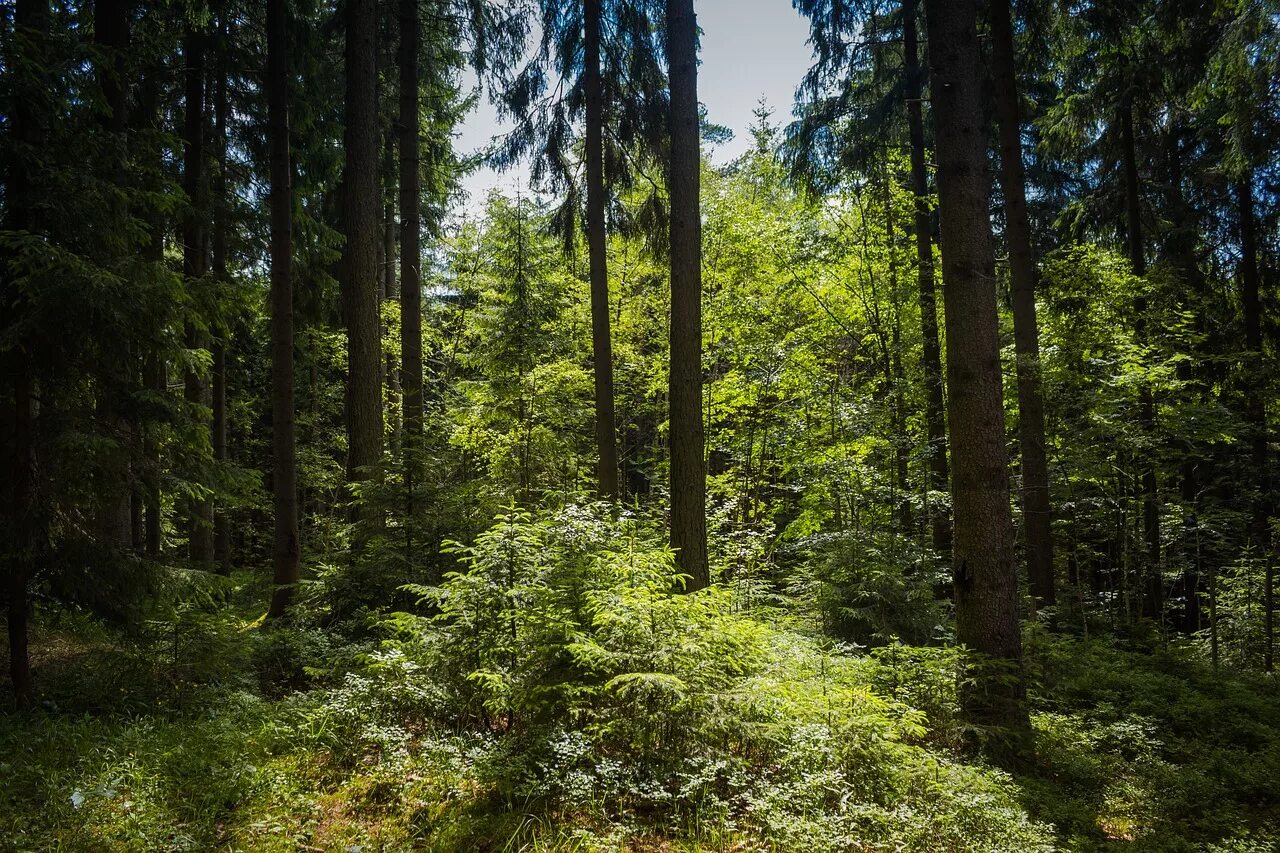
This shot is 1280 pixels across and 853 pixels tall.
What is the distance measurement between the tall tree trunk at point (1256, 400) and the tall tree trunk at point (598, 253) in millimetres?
9639

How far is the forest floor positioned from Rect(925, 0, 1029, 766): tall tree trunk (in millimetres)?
492

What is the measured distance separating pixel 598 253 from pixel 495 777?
9080 mm

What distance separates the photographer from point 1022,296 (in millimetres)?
9594

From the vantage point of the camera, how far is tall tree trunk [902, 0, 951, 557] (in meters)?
11.2

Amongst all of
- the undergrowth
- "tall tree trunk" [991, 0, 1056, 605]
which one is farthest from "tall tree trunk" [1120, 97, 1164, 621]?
the undergrowth

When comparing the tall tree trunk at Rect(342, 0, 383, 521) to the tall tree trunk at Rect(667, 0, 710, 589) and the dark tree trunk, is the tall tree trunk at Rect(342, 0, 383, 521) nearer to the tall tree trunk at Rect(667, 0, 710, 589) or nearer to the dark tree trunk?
the dark tree trunk

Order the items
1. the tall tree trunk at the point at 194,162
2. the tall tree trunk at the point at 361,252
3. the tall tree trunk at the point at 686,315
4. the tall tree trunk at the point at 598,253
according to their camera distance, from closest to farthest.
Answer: the tall tree trunk at the point at 686,315 < the tall tree trunk at the point at 361,252 < the tall tree trunk at the point at 194,162 < the tall tree trunk at the point at 598,253

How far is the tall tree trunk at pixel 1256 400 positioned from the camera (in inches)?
377

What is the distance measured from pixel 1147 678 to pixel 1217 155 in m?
13.7

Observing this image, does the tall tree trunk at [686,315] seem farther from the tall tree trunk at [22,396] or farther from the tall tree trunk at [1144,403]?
the tall tree trunk at [1144,403]

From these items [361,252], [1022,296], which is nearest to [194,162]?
[361,252]

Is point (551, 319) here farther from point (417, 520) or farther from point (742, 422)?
point (417, 520)

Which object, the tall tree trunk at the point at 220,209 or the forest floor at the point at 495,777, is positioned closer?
the forest floor at the point at 495,777

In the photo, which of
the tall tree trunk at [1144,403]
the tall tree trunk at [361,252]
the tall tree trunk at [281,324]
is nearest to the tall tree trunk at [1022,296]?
the tall tree trunk at [1144,403]
